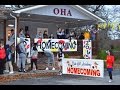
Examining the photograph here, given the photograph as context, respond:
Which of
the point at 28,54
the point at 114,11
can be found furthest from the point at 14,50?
the point at 114,11

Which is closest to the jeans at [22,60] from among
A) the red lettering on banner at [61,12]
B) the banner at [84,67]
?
the banner at [84,67]

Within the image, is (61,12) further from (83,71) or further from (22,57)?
(83,71)

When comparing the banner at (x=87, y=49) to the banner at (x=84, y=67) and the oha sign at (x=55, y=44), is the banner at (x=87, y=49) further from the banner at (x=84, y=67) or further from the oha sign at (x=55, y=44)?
the banner at (x=84, y=67)

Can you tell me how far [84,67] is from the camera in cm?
2027

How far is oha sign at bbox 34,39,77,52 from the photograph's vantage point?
23.7 meters

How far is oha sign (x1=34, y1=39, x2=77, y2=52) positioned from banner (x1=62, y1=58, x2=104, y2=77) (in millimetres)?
2901

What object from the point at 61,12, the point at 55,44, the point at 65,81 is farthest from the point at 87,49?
the point at 65,81

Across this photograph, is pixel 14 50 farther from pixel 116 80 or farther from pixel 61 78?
pixel 116 80

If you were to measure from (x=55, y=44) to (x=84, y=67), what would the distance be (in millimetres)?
4767

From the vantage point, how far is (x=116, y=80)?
2003 cm

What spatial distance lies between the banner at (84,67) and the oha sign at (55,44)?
114 inches

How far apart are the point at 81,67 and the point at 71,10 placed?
7.75 m

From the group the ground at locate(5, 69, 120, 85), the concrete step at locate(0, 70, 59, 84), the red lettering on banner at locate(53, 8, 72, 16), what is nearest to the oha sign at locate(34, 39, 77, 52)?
the red lettering on banner at locate(53, 8, 72, 16)

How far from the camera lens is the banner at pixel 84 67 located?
64.3ft
